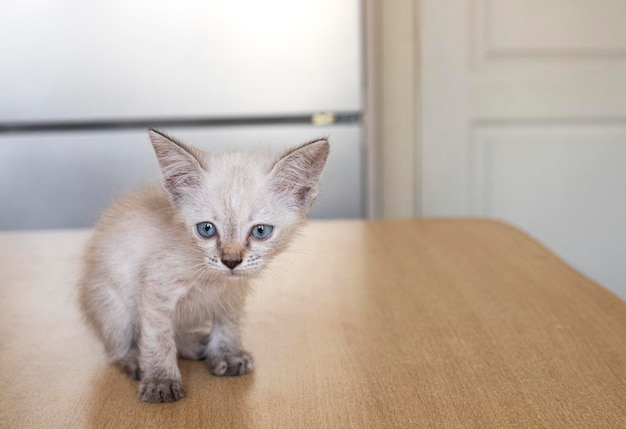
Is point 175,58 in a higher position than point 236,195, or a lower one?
higher

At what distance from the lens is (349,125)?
2.45m

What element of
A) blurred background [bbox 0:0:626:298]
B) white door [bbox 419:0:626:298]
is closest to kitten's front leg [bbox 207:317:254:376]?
blurred background [bbox 0:0:626:298]

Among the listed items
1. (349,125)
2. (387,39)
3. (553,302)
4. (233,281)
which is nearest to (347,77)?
(349,125)

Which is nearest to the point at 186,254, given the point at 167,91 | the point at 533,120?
the point at 167,91

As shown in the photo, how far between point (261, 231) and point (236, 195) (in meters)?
0.05

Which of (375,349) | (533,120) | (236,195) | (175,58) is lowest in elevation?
(375,349)

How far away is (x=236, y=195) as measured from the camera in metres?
0.87

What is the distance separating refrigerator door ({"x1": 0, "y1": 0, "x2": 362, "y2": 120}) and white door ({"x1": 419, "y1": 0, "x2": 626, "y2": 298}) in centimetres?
58

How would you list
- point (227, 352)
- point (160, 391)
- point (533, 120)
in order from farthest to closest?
point (533, 120) → point (227, 352) → point (160, 391)

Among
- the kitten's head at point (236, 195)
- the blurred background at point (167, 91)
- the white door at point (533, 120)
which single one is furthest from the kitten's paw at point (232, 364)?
the white door at point (533, 120)

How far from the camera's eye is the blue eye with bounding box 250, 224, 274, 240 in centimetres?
88

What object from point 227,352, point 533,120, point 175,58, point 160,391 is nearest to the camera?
point 160,391

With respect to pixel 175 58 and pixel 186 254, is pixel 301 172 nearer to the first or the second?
pixel 186 254

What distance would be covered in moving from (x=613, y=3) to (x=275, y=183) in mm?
2295
